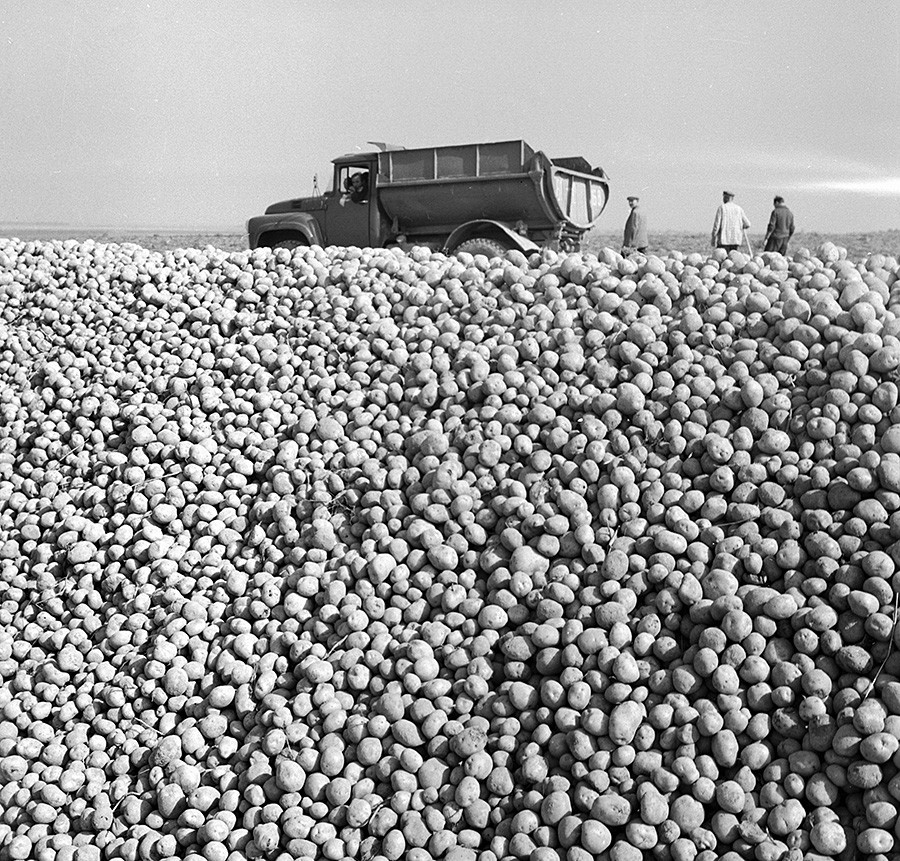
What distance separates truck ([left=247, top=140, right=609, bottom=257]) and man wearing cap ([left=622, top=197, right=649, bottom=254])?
51 centimetres

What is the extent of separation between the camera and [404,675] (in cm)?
240

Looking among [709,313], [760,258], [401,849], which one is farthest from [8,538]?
[760,258]

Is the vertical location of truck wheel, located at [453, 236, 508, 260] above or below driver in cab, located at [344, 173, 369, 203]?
below

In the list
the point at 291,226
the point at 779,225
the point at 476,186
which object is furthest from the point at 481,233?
the point at 779,225

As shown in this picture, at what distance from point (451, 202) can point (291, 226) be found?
205cm

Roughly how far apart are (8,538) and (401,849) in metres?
1.85

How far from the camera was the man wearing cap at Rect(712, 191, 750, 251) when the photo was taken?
29.9 ft

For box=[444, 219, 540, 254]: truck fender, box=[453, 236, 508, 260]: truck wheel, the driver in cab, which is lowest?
box=[453, 236, 508, 260]: truck wheel

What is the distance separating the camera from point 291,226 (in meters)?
10.7

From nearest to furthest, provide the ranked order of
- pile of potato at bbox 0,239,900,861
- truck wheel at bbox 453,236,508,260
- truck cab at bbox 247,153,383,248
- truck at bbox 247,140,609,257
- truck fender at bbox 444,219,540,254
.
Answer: pile of potato at bbox 0,239,900,861 → truck wheel at bbox 453,236,508,260 → truck fender at bbox 444,219,540,254 → truck at bbox 247,140,609,257 → truck cab at bbox 247,153,383,248

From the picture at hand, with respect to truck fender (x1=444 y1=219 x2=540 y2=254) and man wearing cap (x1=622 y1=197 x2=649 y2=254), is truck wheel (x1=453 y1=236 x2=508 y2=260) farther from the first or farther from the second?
man wearing cap (x1=622 y1=197 x2=649 y2=254)

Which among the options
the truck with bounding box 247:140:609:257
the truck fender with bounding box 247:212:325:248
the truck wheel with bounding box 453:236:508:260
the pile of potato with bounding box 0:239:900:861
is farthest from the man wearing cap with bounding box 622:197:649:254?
the pile of potato with bounding box 0:239:900:861

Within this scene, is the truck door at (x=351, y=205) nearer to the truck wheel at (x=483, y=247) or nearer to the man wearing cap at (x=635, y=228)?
the truck wheel at (x=483, y=247)

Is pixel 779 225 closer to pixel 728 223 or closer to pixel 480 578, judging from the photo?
pixel 728 223
